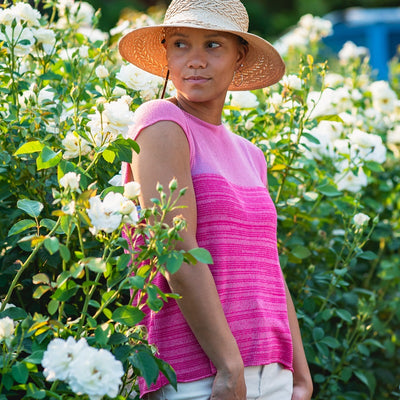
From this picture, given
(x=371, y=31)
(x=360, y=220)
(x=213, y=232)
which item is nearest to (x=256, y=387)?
(x=213, y=232)

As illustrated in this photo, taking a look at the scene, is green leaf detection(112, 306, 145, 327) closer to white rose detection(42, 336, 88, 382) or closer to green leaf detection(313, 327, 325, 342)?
white rose detection(42, 336, 88, 382)

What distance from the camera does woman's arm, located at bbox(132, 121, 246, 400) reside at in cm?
161

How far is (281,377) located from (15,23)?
121cm

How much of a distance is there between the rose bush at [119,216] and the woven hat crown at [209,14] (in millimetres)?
246

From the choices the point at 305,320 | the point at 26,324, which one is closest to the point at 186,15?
the point at 26,324

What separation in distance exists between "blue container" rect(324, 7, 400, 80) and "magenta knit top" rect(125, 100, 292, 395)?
8.09 m

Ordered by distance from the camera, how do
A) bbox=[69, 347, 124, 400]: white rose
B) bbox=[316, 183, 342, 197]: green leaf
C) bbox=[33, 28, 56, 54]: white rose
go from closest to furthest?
bbox=[69, 347, 124, 400]: white rose → bbox=[33, 28, 56, 54]: white rose → bbox=[316, 183, 342, 197]: green leaf

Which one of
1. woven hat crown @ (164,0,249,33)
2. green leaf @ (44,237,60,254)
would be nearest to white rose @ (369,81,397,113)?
woven hat crown @ (164,0,249,33)

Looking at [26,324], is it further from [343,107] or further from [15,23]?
[343,107]

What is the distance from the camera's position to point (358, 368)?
294cm

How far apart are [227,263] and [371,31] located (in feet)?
29.6

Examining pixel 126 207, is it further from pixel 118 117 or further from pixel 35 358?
pixel 35 358

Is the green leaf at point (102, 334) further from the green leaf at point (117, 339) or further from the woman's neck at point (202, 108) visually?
the woman's neck at point (202, 108)

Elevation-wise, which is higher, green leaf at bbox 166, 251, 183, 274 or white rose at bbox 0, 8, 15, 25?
white rose at bbox 0, 8, 15, 25
